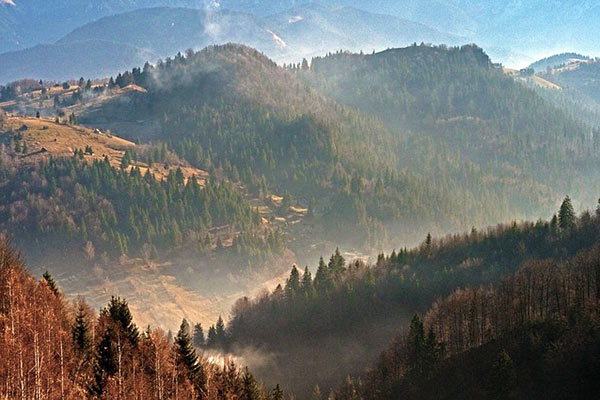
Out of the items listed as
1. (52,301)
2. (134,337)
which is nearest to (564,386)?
(134,337)

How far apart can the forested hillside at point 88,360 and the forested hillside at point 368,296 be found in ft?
282

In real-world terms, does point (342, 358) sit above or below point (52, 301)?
below

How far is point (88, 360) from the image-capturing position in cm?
5281

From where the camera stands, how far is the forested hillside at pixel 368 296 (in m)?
148

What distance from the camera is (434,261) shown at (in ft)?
570

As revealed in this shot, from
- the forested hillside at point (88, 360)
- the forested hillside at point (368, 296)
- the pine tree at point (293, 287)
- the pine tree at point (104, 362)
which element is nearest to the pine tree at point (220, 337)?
the forested hillside at point (368, 296)

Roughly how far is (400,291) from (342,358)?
2579 cm

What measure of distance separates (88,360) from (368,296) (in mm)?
117726

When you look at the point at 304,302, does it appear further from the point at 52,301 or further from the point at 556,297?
the point at 52,301

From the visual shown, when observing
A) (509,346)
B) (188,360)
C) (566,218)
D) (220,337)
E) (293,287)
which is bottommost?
(220,337)

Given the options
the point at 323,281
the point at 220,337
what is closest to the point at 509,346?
the point at 323,281

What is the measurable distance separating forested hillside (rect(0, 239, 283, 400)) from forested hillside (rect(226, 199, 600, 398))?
86.1 meters

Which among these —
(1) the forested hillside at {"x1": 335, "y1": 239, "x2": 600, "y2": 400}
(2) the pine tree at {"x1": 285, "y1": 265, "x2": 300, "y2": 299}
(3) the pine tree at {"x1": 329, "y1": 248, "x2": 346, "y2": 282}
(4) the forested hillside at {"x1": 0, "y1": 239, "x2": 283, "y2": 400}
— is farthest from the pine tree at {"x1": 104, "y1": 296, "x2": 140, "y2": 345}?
(3) the pine tree at {"x1": 329, "y1": 248, "x2": 346, "y2": 282}

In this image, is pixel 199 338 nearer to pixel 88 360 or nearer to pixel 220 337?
pixel 220 337
